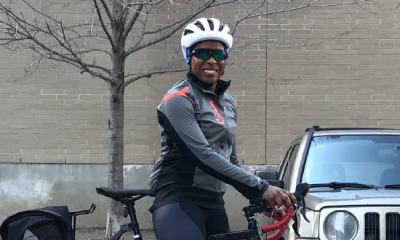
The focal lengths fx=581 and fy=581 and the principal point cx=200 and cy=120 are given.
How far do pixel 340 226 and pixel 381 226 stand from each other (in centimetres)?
26

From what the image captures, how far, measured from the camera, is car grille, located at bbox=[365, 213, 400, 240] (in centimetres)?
375

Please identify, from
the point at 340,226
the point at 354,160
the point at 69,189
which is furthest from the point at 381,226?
the point at 69,189

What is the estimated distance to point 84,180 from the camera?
30.4ft

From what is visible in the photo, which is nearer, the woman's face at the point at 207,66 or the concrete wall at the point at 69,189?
the woman's face at the point at 207,66

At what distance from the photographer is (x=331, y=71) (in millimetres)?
9336

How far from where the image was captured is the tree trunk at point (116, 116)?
6867 mm

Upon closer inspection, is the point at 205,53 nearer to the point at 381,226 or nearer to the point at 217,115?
the point at 217,115

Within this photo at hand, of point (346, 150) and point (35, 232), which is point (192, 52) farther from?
point (346, 150)

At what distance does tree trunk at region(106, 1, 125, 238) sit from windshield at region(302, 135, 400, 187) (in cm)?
285

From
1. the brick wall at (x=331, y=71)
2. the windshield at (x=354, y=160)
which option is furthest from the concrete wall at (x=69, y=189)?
the windshield at (x=354, y=160)

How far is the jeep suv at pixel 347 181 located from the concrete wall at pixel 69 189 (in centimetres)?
400

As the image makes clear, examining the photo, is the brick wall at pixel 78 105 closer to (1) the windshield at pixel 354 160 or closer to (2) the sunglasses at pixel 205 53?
(1) the windshield at pixel 354 160

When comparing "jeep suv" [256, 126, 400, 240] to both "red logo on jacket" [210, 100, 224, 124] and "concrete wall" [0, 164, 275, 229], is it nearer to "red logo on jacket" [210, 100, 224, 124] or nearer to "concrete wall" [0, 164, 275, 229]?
"red logo on jacket" [210, 100, 224, 124]

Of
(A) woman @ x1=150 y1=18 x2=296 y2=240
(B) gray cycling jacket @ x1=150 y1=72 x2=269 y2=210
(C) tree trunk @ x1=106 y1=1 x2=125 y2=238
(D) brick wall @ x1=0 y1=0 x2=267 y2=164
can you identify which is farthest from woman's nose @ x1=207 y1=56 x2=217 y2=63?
(D) brick wall @ x1=0 y1=0 x2=267 y2=164
